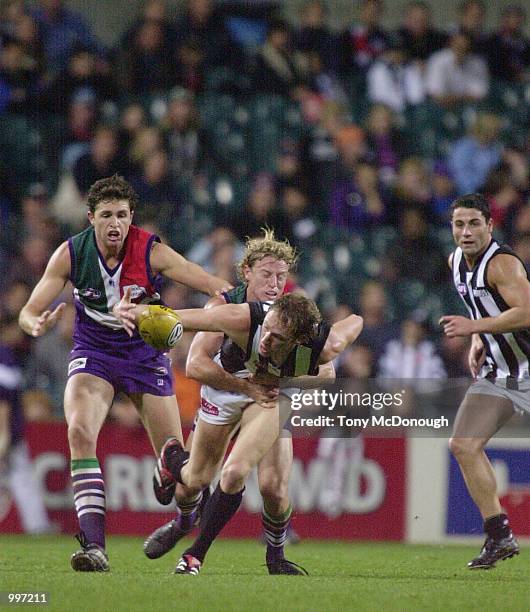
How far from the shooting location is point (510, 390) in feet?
25.1

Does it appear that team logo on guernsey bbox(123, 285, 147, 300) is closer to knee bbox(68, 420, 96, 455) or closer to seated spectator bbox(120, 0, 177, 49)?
knee bbox(68, 420, 96, 455)

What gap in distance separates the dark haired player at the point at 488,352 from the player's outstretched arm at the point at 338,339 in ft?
1.99

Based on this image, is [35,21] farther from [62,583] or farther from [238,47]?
[62,583]

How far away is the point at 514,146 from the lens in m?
14.0

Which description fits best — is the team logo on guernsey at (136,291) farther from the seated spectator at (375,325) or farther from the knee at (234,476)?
the seated spectator at (375,325)

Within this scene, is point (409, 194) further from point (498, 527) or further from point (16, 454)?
point (498, 527)

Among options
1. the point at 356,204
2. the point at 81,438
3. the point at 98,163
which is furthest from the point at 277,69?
the point at 81,438

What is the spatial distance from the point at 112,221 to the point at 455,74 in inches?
313

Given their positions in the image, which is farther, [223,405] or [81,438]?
[223,405]

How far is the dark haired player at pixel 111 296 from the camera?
7109 millimetres

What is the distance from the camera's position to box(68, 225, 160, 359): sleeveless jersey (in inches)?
285

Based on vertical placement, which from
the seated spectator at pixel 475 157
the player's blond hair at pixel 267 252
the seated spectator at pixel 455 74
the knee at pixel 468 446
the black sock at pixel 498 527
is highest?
the seated spectator at pixel 455 74

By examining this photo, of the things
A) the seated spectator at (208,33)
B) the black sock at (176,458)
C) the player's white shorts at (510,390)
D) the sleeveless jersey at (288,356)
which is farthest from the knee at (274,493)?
the seated spectator at (208,33)

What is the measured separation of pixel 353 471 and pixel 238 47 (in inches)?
206
